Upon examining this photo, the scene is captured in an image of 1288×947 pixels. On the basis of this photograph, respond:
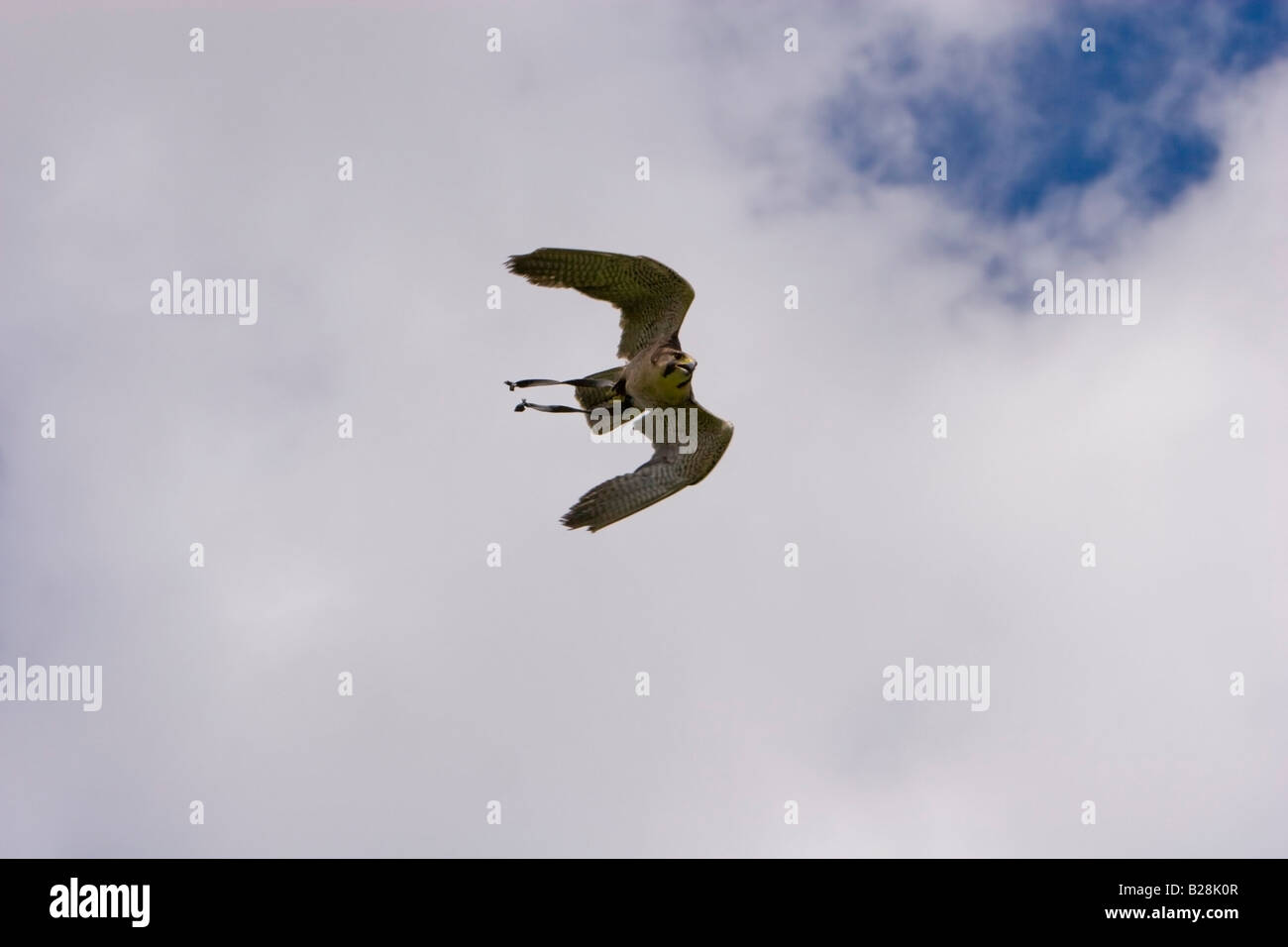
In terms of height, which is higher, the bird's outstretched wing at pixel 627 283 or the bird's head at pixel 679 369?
the bird's outstretched wing at pixel 627 283

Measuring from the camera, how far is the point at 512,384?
33.1 meters

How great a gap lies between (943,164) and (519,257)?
8855 mm

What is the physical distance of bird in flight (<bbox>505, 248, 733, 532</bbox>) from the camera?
33.4 metres

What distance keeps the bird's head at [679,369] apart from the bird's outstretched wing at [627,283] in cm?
76

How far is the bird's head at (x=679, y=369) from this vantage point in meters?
33.2

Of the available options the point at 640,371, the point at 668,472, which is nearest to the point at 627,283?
the point at 640,371

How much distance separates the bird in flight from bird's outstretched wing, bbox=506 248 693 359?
1 cm

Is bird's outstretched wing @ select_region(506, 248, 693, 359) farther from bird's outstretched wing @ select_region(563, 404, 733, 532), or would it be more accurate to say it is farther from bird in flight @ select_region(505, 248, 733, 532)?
bird's outstretched wing @ select_region(563, 404, 733, 532)

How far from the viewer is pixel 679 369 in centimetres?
3319

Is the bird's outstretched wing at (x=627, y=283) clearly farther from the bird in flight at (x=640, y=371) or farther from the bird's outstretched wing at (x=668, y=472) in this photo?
the bird's outstretched wing at (x=668, y=472)

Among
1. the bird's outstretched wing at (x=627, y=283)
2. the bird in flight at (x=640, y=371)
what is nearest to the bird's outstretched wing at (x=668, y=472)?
the bird in flight at (x=640, y=371)

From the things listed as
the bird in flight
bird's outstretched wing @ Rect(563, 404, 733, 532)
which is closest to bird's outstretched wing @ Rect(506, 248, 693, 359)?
the bird in flight
